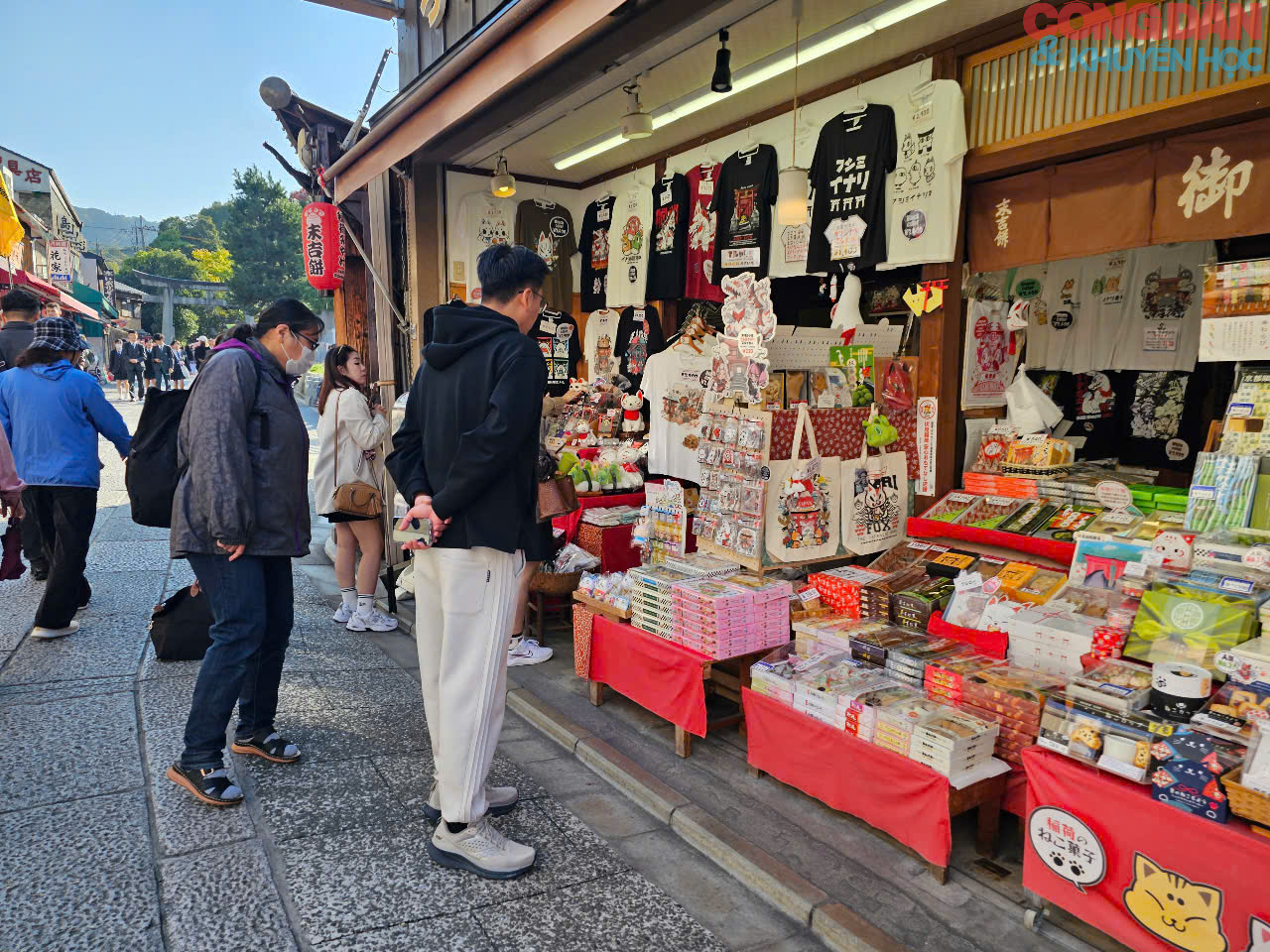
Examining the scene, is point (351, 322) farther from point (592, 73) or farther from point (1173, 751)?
point (1173, 751)

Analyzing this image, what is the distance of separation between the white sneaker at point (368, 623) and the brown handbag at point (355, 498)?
88 centimetres

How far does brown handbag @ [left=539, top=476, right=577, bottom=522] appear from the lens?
530 centimetres

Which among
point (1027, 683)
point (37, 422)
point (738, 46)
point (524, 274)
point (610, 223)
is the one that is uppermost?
point (738, 46)

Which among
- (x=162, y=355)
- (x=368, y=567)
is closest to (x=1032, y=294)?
(x=368, y=567)

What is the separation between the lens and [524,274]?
3078mm

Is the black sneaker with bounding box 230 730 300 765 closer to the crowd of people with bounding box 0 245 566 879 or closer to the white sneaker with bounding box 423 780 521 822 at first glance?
the crowd of people with bounding box 0 245 566 879

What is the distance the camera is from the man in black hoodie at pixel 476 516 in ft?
9.52

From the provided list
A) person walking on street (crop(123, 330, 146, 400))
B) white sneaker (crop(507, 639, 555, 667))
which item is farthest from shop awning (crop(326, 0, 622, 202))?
person walking on street (crop(123, 330, 146, 400))

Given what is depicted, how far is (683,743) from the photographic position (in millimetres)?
4195

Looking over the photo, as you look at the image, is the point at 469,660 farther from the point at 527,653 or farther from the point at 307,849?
the point at 527,653

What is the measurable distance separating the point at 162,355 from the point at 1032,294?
110ft

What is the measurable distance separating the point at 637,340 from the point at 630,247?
1.03m

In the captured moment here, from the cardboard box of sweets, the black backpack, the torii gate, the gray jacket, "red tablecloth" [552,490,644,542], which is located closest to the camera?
the cardboard box of sweets

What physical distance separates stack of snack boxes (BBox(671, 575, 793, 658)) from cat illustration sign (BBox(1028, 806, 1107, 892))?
1.70m
